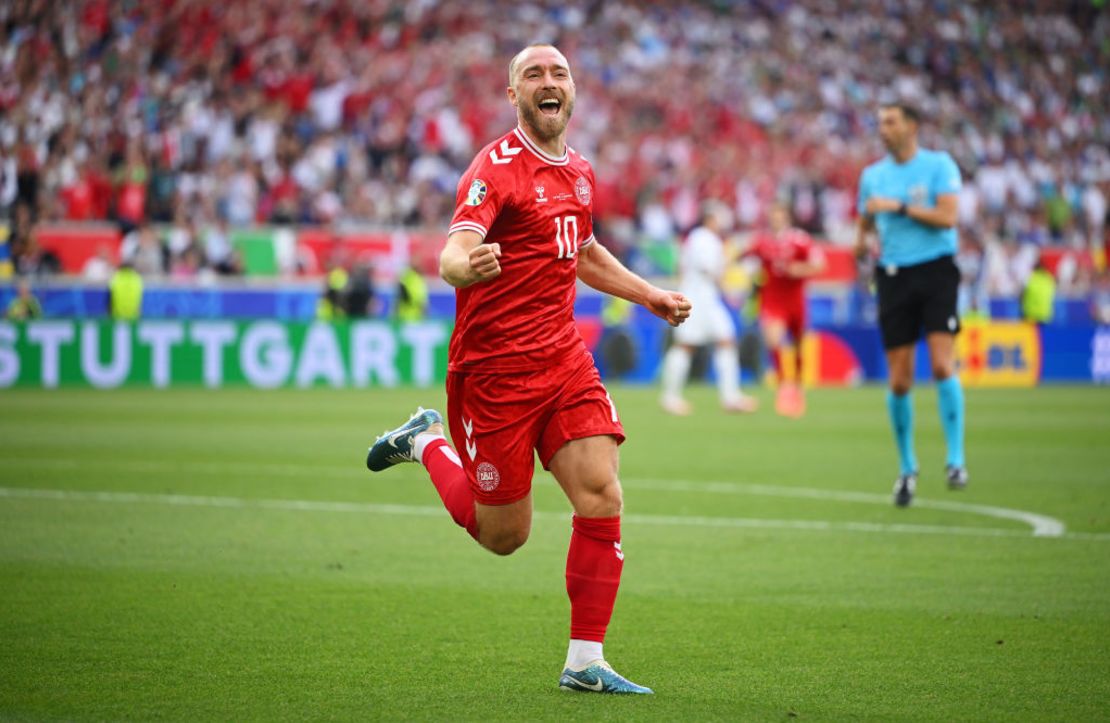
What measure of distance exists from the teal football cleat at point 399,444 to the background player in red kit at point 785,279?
14159 mm

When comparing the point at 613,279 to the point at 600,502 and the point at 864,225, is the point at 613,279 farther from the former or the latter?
the point at 864,225

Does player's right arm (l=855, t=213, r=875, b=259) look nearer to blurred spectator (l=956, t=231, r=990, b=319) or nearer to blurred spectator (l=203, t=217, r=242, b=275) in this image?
blurred spectator (l=203, t=217, r=242, b=275)

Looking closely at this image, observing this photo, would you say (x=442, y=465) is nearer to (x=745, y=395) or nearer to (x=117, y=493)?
(x=117, y=493)

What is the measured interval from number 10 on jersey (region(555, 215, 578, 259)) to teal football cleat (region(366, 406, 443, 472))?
1203 millimetres

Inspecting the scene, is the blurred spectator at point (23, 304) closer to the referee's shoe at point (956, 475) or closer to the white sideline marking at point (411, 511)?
the white sideline marking at point (411, 511)

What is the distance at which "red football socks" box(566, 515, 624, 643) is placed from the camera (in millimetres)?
5285

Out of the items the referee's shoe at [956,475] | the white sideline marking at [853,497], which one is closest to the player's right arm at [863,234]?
the referee's shoe at [956,475]

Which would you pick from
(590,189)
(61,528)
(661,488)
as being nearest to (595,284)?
(590,189)

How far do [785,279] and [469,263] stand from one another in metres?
16.2

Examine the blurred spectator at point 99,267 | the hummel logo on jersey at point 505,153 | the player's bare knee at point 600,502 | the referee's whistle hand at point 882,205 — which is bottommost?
the player's bare knee at point 600,502

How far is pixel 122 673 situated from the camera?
17.5 feet

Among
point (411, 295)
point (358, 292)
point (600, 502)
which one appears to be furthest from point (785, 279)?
point (600, 502)

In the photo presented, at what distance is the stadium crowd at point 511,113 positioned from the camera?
83.3 feet

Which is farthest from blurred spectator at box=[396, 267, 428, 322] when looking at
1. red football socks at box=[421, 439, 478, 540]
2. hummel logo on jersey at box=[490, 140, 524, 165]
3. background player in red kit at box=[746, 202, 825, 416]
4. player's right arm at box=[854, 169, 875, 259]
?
hummel logo on jersey at box=[490, 140, 524, 165]
